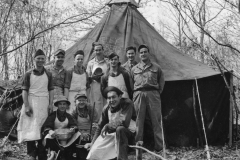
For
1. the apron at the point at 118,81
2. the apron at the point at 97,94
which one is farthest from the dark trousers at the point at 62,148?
the apron at the point at 97,94

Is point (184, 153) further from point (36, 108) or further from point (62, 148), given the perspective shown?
point (36, 108)

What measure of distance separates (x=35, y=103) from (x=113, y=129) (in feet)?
4.86

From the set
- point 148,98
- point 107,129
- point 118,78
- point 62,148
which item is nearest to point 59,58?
point 118,78

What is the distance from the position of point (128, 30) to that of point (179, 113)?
2.19m

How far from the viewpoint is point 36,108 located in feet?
17.0

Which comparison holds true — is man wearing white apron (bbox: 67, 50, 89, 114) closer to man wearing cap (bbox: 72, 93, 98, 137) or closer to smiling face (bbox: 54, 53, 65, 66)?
smiling face (bbox: 54, 53, 65, 66)

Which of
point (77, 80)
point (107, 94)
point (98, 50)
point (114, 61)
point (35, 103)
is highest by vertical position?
point (98, 50)

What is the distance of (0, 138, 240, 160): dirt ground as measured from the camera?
5462 millimetres

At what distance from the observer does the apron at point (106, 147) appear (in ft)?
14.1

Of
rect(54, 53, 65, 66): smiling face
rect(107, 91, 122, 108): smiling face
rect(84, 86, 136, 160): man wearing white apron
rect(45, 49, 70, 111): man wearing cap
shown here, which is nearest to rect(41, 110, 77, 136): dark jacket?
rect(84, 86, 136, 160): man wearing white apron

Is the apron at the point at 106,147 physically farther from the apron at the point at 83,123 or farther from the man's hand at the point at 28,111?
the man's hand at the point at 28,111

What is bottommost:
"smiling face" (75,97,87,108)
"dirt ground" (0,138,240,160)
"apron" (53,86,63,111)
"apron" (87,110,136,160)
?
"dirt ground" (0,138,240,160)

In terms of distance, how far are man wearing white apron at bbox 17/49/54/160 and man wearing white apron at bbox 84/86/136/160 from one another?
0.99 meters

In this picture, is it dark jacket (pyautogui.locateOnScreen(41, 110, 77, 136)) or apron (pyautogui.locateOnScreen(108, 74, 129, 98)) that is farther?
apron (pyautogui.locateOnScreen(108, 74, 129, 98))
